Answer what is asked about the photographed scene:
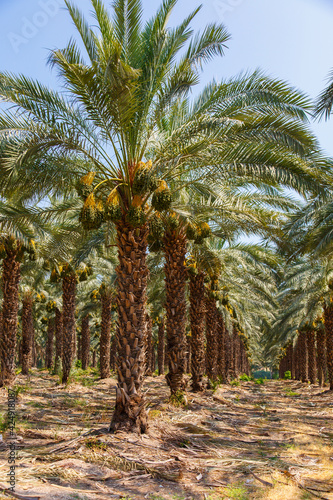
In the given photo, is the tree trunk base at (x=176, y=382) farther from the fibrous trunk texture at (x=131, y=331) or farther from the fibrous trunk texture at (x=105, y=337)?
the fibrous trunk texture at (x=105, y=337)

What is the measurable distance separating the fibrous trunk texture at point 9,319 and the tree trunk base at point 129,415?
7.88 meters

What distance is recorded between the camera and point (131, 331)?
844 cm

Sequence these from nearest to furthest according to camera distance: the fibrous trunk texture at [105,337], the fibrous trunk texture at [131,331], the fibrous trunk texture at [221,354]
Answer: the fibrous trunk texture at [131,331], the fibrous trunk texture at [105,337], the fibrous trunk texture at [221,354]

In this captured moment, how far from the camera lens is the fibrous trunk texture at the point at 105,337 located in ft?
73.7

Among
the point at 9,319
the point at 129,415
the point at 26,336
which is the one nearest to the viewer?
the point at 129,415

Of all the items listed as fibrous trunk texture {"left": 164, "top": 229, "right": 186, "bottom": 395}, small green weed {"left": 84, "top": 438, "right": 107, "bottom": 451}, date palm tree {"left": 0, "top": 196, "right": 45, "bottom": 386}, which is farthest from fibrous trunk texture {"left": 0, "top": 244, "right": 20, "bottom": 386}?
small green weed {"left": 84, "top": 438, "right": 107, "bottom": 451}

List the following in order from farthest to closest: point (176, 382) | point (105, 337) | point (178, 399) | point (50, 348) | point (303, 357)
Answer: point (50, 348), point (303, 357), point (105, 337), point (176, 382), point (178, 399)

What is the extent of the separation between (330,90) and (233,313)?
69.5 feet

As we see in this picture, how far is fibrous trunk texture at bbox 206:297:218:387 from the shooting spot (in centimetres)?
1888

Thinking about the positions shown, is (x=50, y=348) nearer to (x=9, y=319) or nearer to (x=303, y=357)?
(x=9, y=319)

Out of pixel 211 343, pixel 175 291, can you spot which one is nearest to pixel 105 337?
pixel 211 343

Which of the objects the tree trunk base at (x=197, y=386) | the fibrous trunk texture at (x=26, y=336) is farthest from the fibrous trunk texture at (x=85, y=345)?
the tree trunk base at (x=197, y=386)

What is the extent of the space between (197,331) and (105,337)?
909 centimetres

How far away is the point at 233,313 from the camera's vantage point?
27.8 m
